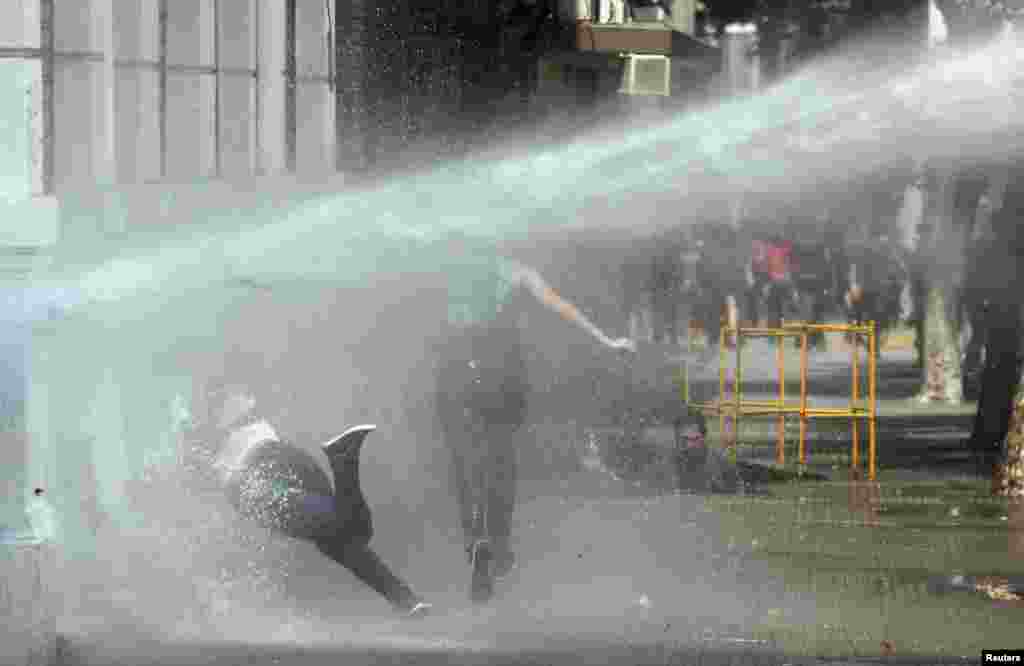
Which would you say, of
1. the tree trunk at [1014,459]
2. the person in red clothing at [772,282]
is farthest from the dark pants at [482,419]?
the person in red clothing at [772,282]

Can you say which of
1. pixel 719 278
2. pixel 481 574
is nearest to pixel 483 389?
pixel 481 574

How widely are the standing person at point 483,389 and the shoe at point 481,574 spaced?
218 mm

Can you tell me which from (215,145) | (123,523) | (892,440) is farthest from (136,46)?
(892,440)

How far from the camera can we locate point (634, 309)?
107 ft

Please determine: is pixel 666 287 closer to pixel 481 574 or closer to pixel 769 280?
pixel 769 280

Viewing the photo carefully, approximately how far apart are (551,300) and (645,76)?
10.8 metres

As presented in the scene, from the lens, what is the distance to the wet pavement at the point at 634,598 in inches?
375

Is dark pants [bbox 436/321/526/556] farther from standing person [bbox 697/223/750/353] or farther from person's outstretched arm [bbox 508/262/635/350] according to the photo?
standing person [bbox 697/223/750/353]

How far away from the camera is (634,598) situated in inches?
432

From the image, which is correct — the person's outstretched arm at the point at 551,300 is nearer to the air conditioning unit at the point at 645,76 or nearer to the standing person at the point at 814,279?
the air conditioning unit at the point at 645,76

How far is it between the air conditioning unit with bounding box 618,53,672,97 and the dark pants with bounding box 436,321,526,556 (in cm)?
1084

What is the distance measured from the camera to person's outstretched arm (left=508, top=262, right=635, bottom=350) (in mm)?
11383

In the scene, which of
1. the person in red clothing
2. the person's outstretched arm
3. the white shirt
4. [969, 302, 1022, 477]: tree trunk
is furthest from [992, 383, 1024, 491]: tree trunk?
the person in red clothing

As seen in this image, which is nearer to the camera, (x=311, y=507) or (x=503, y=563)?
(x=311, y=507)
